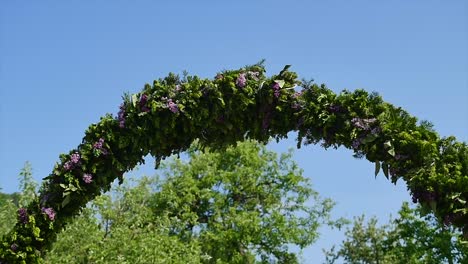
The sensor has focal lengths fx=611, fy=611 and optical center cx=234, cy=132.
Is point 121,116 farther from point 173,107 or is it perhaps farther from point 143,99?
point 173,107

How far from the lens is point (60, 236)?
18812 millimetres

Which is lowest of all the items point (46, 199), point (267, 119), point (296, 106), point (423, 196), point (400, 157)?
point (46, 199)

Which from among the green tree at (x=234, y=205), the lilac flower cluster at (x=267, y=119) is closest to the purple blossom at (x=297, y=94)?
the lilac flower cluster at (x=267, y=119)

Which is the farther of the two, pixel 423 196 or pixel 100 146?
pixel 100 146

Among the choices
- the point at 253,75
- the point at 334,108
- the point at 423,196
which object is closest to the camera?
A: the point at 423,196

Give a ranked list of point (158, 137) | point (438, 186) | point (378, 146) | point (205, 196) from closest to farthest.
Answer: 1. point (438, 186)
2. point (378, 146)
3. point (158, 137)
4. point (205, 196)

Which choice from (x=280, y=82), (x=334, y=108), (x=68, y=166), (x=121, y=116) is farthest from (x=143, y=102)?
(x=334, y=108)

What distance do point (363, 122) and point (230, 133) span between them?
1.51m

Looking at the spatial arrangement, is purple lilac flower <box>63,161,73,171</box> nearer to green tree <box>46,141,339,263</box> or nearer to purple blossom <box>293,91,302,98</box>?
purple blossom <box>293,91,302,98</box>

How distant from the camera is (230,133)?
6.99 meters

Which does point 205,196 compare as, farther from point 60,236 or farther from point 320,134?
point 320,134

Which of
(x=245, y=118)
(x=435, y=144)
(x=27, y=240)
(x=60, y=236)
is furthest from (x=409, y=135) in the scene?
(x=60, y=236)

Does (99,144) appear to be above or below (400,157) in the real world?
below

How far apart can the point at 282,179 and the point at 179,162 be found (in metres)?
5.59
